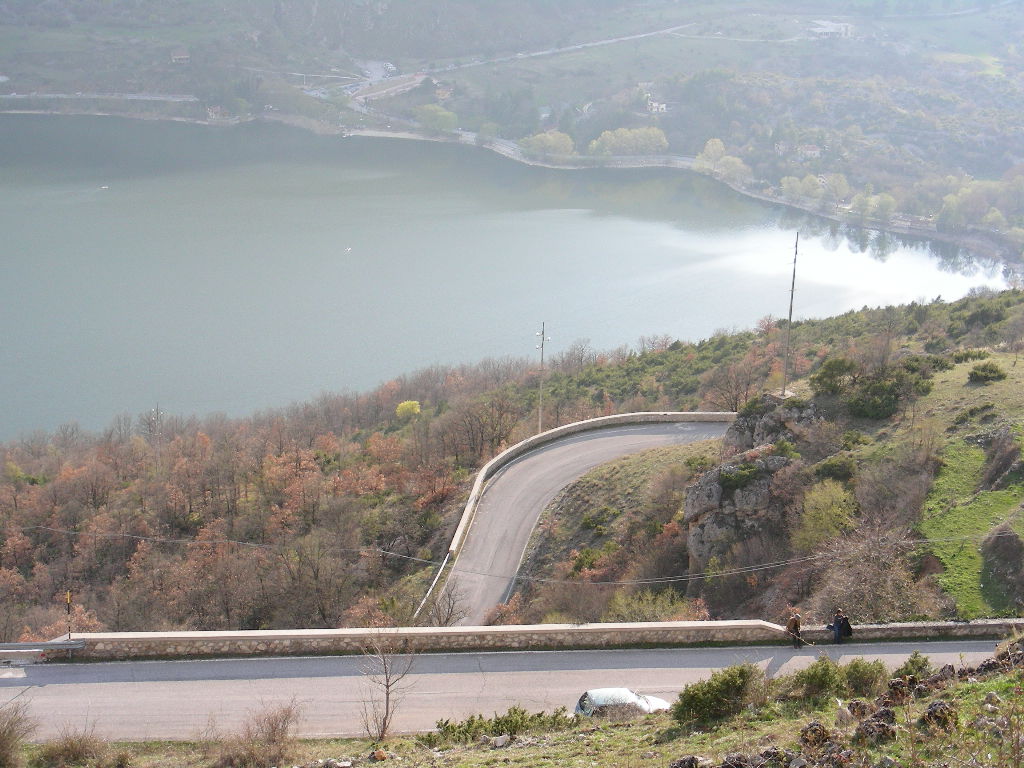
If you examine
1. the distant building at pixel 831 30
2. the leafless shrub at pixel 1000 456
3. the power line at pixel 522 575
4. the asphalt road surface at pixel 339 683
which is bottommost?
the power line at pixel 522 575

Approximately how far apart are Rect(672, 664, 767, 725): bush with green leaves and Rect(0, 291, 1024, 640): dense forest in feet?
13.8

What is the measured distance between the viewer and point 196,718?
10562 mm

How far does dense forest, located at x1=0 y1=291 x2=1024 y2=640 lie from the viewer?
48.0ft

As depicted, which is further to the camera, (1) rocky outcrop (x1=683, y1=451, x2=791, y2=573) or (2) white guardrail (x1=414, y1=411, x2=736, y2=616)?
(2) white guardrail (x1=414, y1=411, x2=736, y2=616)

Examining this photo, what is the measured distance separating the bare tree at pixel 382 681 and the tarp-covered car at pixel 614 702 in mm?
1989

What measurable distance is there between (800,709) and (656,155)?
3569 inches

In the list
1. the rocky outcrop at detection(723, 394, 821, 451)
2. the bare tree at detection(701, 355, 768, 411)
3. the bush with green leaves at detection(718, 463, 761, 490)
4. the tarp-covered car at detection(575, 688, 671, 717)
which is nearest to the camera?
the tarp-covered car at detection(575, 688, 671, 717)

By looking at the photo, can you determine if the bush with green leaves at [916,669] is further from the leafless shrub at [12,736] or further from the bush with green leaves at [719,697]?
the leafless shrub at [12,736]

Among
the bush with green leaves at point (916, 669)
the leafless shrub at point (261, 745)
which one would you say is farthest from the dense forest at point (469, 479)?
the leafless shrub at point (261, 745)

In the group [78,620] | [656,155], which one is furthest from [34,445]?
[656,155]

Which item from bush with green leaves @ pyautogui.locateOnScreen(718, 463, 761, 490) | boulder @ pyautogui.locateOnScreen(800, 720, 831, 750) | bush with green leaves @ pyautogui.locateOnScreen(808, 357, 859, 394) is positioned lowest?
bush with green leaves @ pyautogui.locateOnScreen(718, 463, 761, 490)

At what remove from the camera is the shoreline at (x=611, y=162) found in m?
70.9

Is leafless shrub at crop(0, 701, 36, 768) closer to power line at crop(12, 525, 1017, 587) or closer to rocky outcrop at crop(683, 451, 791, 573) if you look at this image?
power line at crop(12, 525, 1017, 587)

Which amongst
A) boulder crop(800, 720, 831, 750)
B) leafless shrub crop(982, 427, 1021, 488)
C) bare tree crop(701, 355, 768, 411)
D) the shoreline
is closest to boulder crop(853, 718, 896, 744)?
boulder crop(800, 720, 831, 750)
